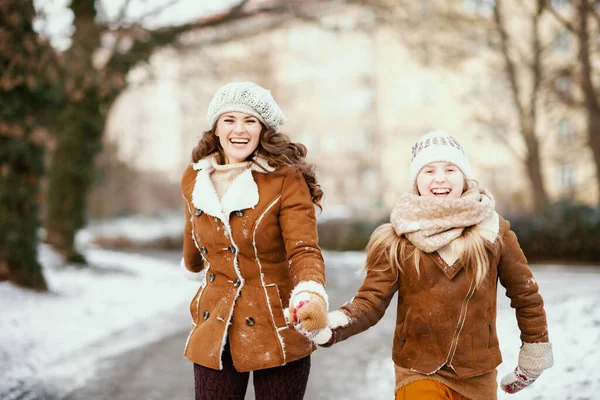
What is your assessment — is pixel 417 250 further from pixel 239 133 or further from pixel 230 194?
pixel 239 133

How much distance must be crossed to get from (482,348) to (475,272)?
351mm

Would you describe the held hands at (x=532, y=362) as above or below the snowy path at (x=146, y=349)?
above

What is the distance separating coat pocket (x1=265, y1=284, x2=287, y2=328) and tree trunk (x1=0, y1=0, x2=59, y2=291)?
7.25 metres

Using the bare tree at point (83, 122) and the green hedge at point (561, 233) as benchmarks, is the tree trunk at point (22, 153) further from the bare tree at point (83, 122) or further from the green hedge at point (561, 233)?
the green hedge at point (561, 233)

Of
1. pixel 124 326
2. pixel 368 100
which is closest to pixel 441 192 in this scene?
pixel 124 326

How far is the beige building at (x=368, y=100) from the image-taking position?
1678 cm

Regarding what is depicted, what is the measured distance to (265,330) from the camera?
2887 mm

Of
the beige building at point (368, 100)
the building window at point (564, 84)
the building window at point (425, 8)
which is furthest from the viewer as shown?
the building window at point (564, 84)

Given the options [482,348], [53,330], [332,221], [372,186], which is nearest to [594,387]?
[482,348]

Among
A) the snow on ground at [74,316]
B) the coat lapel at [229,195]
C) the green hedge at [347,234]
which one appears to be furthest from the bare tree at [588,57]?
the coat lapel at [229,195]

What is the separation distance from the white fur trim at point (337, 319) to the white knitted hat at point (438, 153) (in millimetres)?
813

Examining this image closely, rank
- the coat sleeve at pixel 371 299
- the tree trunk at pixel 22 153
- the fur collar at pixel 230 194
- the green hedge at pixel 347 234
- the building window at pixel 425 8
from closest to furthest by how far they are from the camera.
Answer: the coat sleeve at pixel 371 299, the fur collar at pixel 230 194, the tree trunk at pixel 22 153, the building window at pixel 425 8, the green hedge at pixel 347 234

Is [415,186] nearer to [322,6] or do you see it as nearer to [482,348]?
[482,348]

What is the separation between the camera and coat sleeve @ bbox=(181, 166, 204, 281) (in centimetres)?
321
